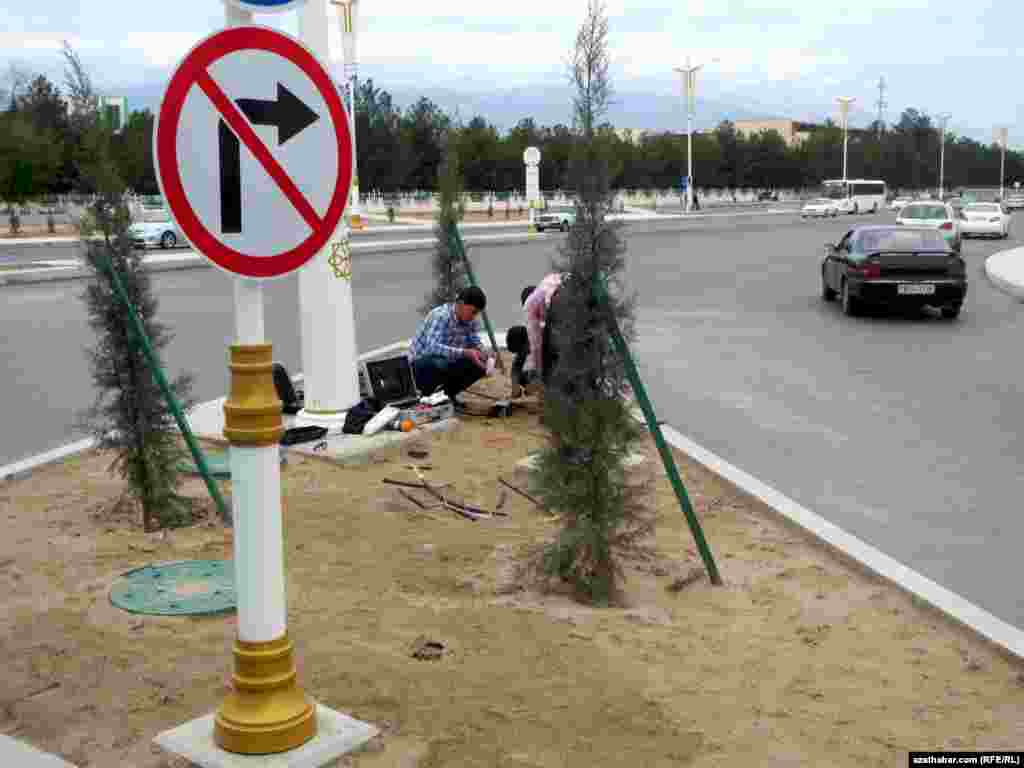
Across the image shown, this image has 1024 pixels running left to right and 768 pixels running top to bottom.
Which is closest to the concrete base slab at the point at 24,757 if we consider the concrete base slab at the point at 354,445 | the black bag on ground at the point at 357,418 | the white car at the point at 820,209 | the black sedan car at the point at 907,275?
the concrete base slab at the point at 354,445

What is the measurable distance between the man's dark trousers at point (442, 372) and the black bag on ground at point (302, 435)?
1.48 meters

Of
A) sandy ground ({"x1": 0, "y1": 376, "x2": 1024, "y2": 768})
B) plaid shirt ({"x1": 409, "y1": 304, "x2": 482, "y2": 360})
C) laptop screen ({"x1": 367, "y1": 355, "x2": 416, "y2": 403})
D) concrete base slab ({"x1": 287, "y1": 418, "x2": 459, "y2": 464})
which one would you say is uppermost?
plaid shirt ({"x1": 409, "y1": 304, "x2": 482, "y2": 360})

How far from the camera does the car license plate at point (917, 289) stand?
1838 cm

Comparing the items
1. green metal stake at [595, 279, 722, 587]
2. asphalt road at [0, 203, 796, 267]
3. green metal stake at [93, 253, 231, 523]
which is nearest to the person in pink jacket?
green metal stake at [93, 253, 231, 523]

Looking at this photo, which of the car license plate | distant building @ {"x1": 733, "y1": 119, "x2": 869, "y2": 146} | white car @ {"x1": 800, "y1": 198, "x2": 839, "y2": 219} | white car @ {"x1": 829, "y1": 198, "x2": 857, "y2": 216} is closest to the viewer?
the car license plate

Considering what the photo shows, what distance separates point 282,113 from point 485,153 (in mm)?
73433

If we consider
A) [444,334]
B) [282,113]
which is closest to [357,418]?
[444,334]

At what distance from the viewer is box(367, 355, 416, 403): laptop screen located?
31.6 feet

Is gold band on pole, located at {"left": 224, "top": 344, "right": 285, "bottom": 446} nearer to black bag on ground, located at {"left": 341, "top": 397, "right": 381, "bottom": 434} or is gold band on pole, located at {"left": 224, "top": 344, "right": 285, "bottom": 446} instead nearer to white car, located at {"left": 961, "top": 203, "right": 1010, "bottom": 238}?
black bag on ground, located at {"left": 341, "top": 397, "right": 381, "bottom": 434}

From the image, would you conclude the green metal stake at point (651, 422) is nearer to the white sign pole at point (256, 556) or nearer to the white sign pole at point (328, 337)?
the white sign pole at point (256, 556)

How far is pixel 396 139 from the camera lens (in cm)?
6719

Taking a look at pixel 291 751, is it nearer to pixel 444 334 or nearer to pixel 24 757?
pixel 24 757

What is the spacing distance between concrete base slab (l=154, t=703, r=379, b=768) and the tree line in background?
2543 mm

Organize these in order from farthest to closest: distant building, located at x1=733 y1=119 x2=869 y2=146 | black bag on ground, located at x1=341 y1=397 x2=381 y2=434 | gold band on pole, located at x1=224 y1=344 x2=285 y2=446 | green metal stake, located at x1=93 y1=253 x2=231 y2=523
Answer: distant building, located at x1=733 y1=119 x2=869 y2=146 → black bag on ground, located at x1=341 y1=397 x2=381 y2=434 → green metal stake, located at x1=93 y1=253 x2=231 y2=523 → gold band on pole, located at x1=224 y1=344 x2=285 y2=446
